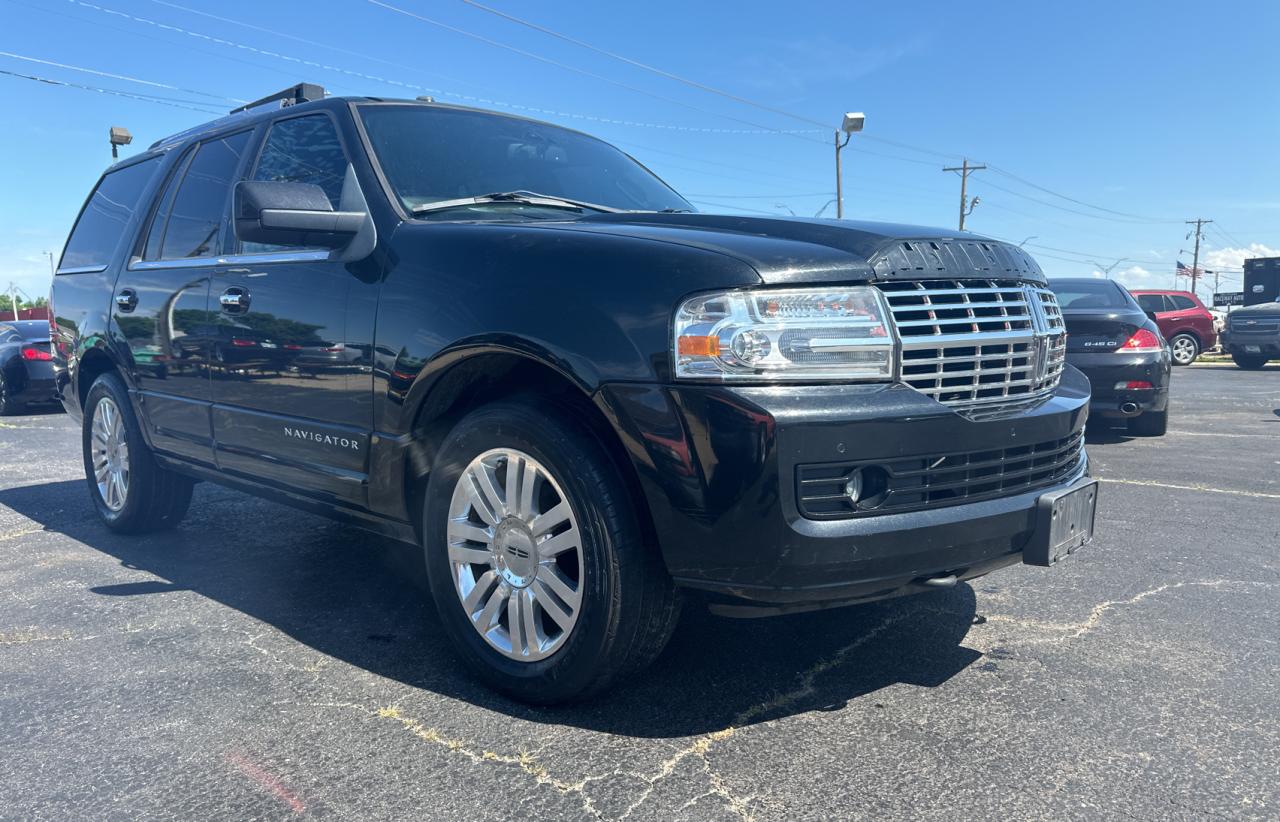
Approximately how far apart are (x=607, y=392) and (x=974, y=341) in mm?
1036

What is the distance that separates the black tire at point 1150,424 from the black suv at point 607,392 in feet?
18.1

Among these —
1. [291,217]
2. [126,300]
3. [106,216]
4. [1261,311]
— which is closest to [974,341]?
[291,217]

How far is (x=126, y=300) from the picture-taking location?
14.9 feet

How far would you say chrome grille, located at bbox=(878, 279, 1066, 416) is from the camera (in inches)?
97.7

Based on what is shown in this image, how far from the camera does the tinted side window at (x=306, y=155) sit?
11.5 feet

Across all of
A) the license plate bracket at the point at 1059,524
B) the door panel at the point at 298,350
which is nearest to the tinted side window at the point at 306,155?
the door panel at the point at 298,350

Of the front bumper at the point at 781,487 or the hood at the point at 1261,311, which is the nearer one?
the front bumper at the point at 781,487

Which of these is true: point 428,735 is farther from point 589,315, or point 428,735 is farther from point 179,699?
point 589,315

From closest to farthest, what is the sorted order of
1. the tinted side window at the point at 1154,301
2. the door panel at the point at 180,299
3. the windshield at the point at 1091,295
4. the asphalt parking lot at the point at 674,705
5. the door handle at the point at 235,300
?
the asphalt parking lot at the point at 674,705, the door handle at the point at 235,300, the door panel at the point at 180,299, the windshield at the point at 1091,295, the tinted side window at the point at 1154,301

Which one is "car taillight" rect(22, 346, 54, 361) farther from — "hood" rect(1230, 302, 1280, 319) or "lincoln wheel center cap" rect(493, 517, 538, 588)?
"hood" rect(1230, 302, 1280, 319)

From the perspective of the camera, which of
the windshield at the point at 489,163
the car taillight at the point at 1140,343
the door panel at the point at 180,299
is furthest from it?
the car taillight at the point at 1140,343

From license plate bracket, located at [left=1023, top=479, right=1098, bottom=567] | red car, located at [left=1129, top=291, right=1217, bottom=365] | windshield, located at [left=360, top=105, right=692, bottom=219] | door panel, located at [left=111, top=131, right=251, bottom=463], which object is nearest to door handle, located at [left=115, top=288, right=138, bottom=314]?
door panel, located at [left=111, top=131, right=251, bottom=463]

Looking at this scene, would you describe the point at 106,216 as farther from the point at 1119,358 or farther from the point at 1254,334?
the point at 1254,334

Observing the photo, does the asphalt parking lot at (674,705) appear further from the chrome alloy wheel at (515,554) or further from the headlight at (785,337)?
the headlight at (785,337)
